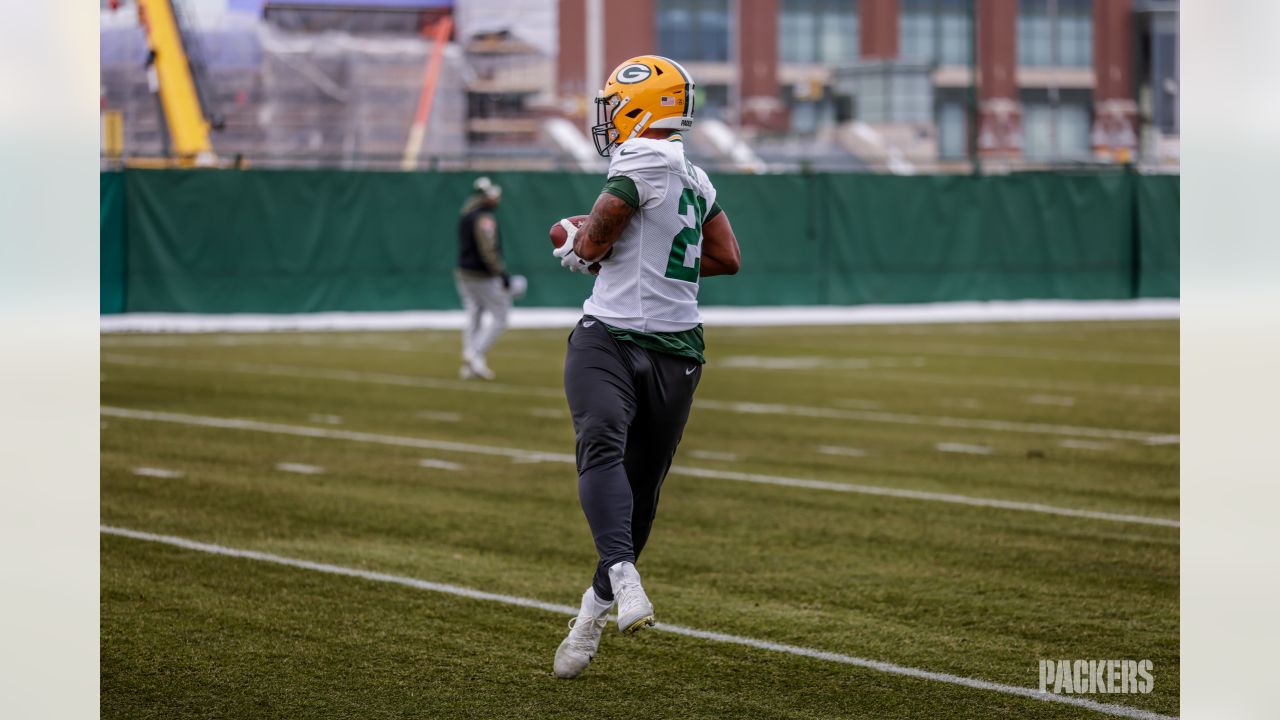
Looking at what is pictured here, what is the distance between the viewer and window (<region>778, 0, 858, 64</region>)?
7331 cm

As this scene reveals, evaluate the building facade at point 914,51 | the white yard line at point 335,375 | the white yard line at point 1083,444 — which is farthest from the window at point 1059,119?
the white yard line at point 1083,444

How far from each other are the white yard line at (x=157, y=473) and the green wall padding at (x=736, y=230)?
14684 millimetres

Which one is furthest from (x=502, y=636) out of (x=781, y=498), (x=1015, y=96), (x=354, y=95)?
(x=1015, y=96)

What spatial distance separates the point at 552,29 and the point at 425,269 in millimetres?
18095

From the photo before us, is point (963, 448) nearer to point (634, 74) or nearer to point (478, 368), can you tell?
point (478, 368)

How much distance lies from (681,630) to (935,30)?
7052 centimetres

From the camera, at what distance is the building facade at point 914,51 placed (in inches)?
2746

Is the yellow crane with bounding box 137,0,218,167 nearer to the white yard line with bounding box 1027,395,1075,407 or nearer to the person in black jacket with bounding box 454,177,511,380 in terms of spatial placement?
the person in black jacket with bounding box 454,177,511,380

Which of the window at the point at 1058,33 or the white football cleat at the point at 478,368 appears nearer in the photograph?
the white football cleat at the point at 478,368

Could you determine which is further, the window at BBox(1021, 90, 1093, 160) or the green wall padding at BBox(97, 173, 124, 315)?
the window at BBox(1021, 90, 1093, 160)

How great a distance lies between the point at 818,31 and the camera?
242ft

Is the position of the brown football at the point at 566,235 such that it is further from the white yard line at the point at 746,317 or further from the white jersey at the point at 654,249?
the white yard line at the point at 746,317

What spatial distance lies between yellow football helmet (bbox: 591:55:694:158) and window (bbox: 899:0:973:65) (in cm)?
6897

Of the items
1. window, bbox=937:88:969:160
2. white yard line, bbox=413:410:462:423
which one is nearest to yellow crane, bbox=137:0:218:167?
white yard line, bbox=413:410:462:423
